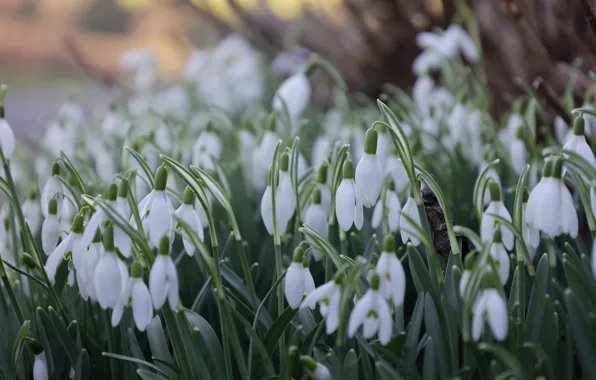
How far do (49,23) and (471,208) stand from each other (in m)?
5.61

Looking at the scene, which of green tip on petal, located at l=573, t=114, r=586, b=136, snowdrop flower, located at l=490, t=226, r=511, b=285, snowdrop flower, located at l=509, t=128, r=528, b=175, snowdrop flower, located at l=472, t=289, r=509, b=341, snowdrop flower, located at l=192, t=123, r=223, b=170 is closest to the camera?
snowdrop flower, located at l=472, t=289, r=509, b=341

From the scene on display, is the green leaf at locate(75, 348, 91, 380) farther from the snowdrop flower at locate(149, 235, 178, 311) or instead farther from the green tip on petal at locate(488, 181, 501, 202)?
the green tip on petal at locate(488, 181, 501, 202)

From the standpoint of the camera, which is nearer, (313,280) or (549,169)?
(549,169)

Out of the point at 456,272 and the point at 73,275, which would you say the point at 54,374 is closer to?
the point at 73,275

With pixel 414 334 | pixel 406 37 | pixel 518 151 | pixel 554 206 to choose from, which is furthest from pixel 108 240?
pixel 406 37

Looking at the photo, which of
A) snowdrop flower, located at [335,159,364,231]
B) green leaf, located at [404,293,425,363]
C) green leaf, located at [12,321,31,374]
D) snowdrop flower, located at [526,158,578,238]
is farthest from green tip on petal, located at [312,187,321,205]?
green leaf, located at [12,321,31,374]

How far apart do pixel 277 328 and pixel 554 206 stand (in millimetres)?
402

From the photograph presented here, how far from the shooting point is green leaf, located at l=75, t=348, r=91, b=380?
0.95 metres

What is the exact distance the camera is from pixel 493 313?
74 cm

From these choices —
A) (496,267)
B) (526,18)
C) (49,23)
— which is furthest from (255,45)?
(49,23)

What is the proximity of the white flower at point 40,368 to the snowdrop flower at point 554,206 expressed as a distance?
712mm

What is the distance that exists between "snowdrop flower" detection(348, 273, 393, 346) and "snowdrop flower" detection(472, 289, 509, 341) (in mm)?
102

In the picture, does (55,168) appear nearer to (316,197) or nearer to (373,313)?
(316,197)

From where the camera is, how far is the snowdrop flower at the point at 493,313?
734 mm
